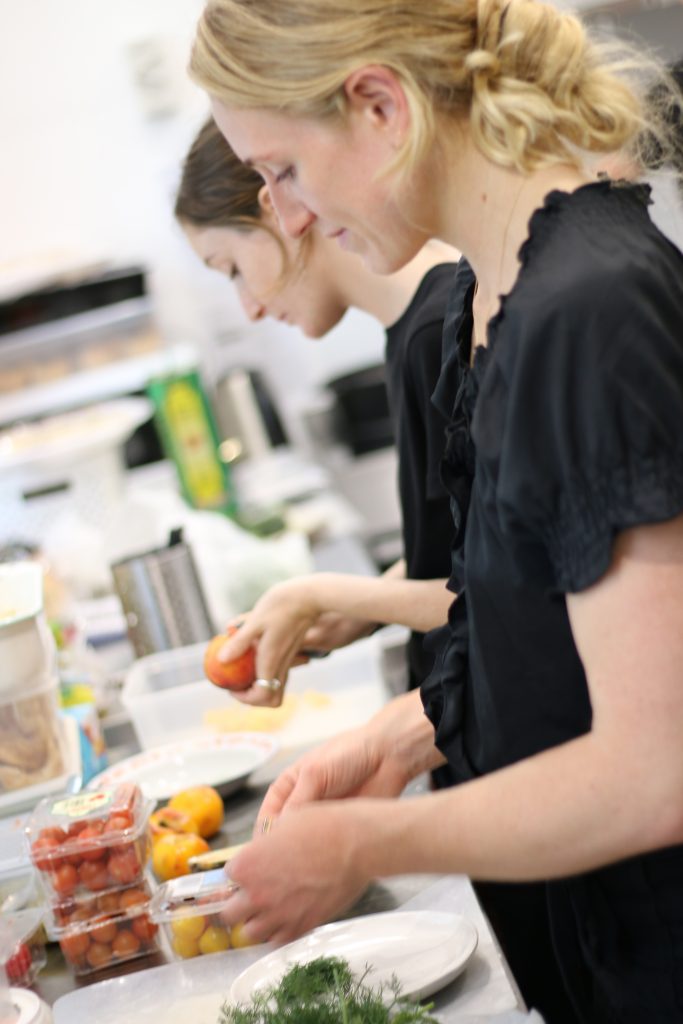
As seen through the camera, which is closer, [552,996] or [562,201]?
[562,201]

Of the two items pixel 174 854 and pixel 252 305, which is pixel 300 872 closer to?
pixel 174 854

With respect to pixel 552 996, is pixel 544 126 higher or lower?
higher

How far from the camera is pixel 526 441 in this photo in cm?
100

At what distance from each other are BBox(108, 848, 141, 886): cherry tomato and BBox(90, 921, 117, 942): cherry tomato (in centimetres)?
5

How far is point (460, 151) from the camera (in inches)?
45.7

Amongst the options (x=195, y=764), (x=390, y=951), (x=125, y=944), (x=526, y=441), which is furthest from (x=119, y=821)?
(x=526, y=441)

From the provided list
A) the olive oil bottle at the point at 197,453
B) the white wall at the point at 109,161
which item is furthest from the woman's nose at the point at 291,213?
the white wall at the point at 109,161

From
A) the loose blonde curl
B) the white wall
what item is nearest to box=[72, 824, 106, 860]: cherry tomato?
the loose blonde curl

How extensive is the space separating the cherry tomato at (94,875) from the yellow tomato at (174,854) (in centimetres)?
11

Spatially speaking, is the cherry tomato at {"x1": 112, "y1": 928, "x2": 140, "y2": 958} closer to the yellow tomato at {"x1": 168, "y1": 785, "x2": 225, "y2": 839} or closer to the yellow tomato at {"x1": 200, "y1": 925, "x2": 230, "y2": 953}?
the yellow tomato at {"x1": 200, "y1": 925, "x2": 230, "y2": 953}

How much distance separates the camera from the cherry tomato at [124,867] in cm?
155

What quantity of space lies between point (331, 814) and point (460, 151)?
577mm

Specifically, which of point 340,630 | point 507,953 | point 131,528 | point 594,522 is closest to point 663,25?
point 131,528

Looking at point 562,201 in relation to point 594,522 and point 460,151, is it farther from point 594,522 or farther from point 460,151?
point 594,522
